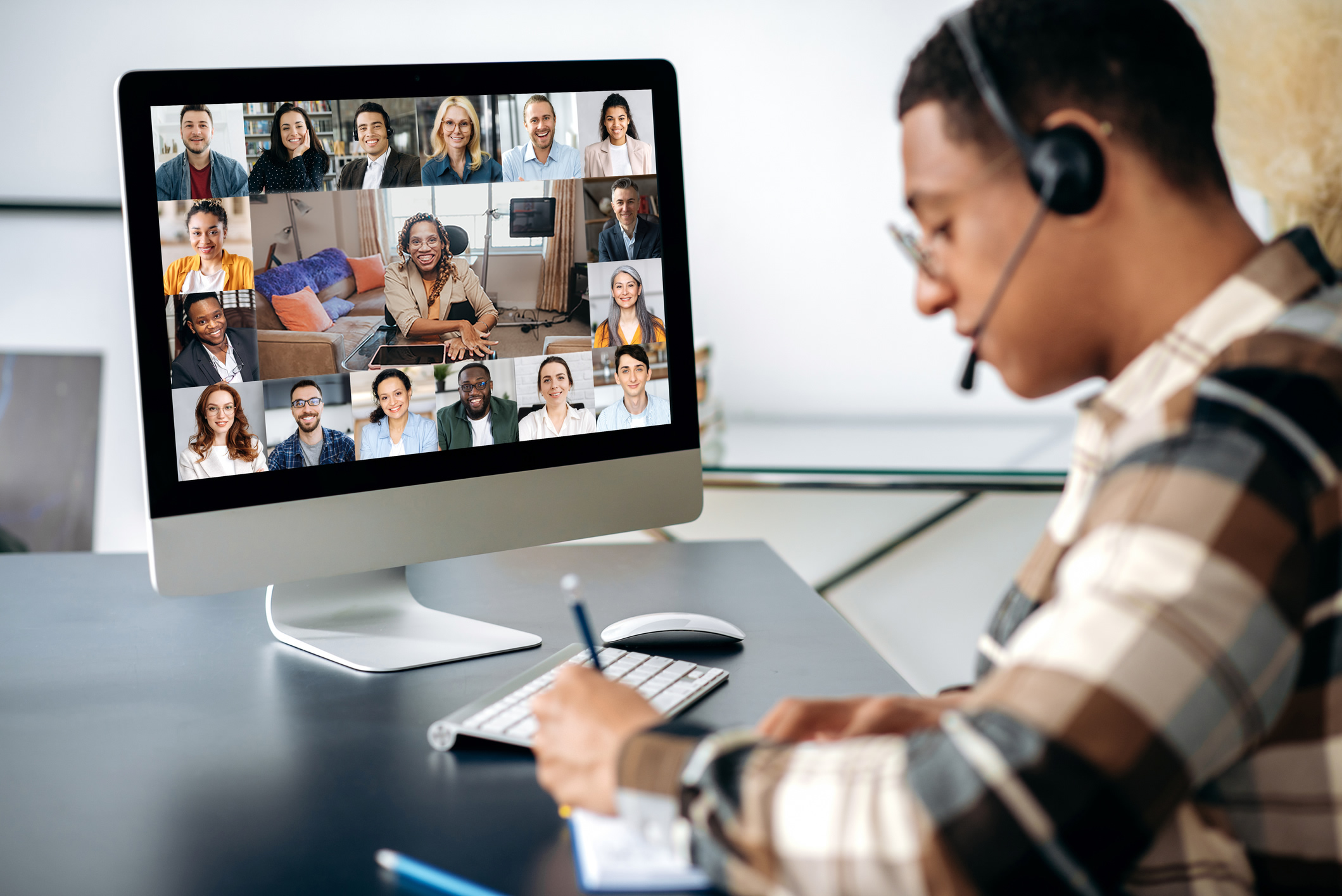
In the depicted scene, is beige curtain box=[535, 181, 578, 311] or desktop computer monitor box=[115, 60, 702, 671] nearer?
desktop computer monitor box=[115, 60, 702, 671]

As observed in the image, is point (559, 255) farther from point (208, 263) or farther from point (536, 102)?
point (208, 263)

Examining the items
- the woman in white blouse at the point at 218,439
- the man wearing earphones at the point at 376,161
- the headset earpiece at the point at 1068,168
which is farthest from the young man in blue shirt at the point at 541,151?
the headset earpiece at the point at 1068,168

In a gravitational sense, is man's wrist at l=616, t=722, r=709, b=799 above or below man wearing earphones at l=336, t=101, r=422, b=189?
below

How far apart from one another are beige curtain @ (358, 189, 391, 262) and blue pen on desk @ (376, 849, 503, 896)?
53 centimetres

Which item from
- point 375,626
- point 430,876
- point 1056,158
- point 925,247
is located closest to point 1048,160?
point 1056,158

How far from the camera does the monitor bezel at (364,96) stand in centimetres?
87

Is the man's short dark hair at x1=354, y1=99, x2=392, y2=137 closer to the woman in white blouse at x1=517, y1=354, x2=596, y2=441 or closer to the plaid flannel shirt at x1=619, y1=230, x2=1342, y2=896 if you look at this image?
the woman in white blouse at x1=517, y1=354, x2=596, y2=441

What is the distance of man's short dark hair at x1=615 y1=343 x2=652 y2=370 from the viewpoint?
1.05m

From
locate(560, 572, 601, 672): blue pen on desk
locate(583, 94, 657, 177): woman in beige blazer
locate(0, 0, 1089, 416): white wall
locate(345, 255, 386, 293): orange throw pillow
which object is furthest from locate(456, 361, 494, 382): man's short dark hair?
locate(0, 0, 1089, 416): white wall

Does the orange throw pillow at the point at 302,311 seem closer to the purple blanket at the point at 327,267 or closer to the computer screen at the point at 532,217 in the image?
the purple blanket at the point at 327,267

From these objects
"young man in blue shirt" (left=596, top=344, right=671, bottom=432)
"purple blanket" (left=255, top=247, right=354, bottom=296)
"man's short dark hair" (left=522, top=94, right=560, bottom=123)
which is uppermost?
"man's short dark hair" (left=522, top=94, right=560, bottom=123)

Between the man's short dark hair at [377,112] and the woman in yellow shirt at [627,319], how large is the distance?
251 mm

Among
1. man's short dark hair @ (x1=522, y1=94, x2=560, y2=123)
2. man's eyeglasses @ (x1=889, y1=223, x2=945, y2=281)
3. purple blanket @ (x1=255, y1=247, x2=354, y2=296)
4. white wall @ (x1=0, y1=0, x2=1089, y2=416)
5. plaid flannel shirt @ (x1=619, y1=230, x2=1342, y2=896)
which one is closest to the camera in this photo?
plaid flannel shirt @ (x1=619, y1=230, x2=1342, y2=896)

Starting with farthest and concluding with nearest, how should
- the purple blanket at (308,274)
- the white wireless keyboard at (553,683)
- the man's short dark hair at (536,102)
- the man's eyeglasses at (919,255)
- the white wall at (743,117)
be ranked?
the white wall at (743,117) → the man's short dark hair at (536,102) → the purple blanket at (308,274) → the white wireless keyboard at (553,683) → the man's eyeglasses at (919,255)
